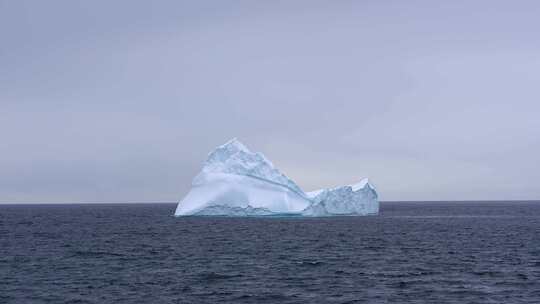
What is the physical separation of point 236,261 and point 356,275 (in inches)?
302

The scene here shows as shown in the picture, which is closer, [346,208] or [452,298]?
[452,298]

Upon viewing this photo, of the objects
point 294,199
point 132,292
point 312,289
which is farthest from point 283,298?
point 294,199

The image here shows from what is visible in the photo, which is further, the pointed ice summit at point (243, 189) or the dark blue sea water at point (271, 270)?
the pointed ice summit at point (243, 189)

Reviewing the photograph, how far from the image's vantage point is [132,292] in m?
25.1

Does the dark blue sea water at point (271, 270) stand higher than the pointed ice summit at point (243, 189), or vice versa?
the pointed ice summit at point (243, 189)

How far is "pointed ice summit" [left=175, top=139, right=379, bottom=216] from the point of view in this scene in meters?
71.9

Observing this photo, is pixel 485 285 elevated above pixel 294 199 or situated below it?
below

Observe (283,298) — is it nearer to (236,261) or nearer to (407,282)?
(407,282)

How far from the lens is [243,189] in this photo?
235 ft

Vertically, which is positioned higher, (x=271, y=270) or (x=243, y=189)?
(x=243, y=189)

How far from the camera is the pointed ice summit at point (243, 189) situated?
7194 cm

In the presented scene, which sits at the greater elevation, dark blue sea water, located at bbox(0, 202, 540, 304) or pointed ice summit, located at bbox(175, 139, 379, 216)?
pointed ice summit, located at bbox(175, 139, 379, 216)

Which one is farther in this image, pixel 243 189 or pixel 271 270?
pixel 243 189

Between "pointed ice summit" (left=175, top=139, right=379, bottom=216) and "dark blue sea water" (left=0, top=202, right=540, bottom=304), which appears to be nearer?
"dark blue sea water" (left=0, top=202, right=540, bottom=304)
